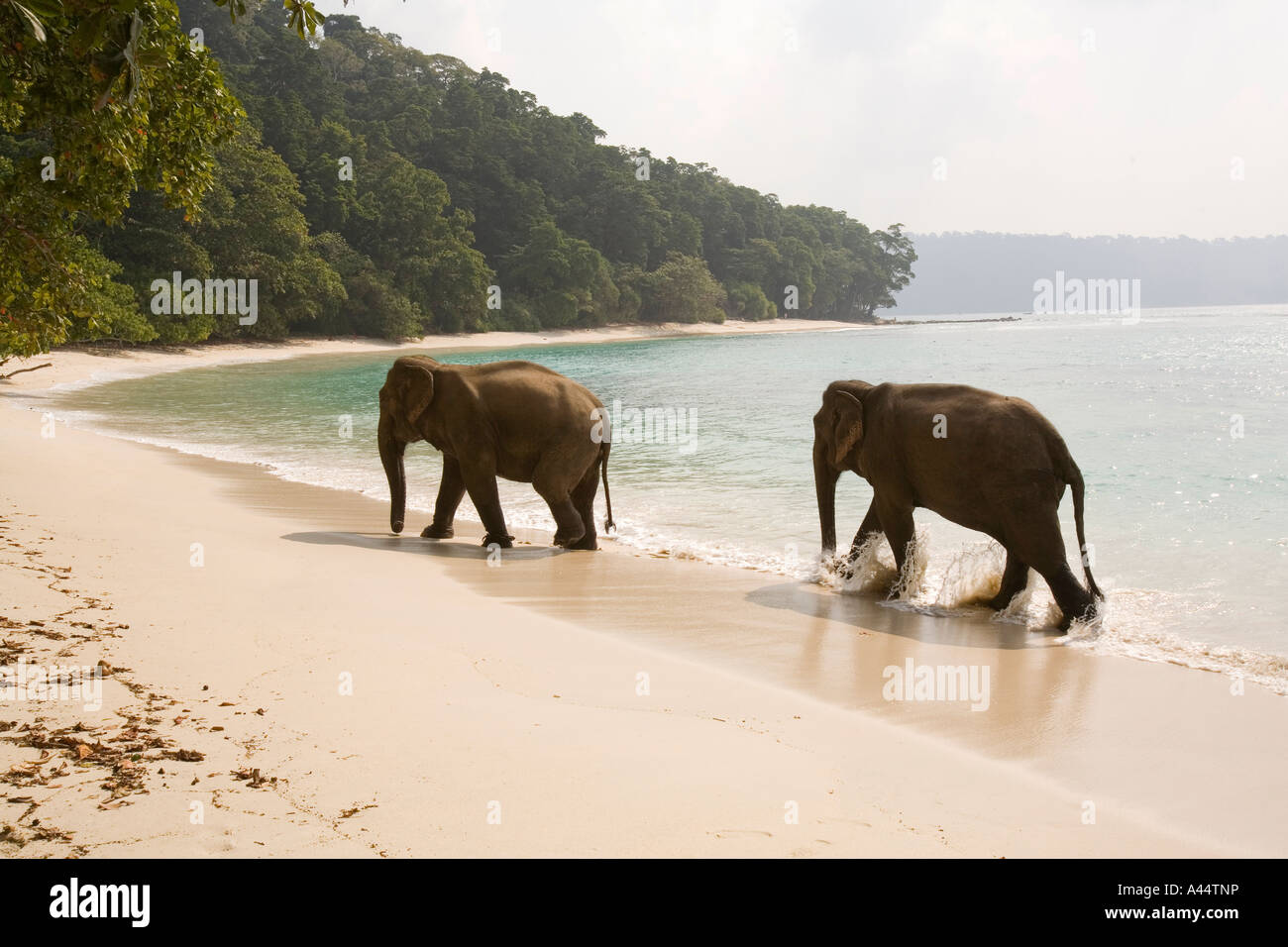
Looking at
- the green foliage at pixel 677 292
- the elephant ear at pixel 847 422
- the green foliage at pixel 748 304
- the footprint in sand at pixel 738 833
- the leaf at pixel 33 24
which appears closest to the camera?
the leaf at pixel 33 24

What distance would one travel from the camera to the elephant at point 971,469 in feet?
24.9

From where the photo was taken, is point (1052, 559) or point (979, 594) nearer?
point (1052, 559)

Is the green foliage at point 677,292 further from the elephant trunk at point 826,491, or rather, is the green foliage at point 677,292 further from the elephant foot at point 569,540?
the elephant trunk at point 826,491

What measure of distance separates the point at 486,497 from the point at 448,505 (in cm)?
65

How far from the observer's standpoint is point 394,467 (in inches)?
408

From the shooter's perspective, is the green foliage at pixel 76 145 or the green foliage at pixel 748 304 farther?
the green foliage at pixel 748 304

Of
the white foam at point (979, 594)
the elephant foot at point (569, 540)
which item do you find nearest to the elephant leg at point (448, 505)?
the elephant foot at point (569, 540)

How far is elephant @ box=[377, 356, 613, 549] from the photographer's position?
9930 mm

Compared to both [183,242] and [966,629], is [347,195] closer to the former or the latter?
[183,242]

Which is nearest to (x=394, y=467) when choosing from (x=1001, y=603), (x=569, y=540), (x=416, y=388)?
(x=416, y=388)

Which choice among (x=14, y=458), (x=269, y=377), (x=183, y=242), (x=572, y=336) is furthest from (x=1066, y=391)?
(x=572, y=336)

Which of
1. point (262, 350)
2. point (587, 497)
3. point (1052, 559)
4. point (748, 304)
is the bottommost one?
point (1052, 559)

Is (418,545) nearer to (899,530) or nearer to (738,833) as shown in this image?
(899,530)

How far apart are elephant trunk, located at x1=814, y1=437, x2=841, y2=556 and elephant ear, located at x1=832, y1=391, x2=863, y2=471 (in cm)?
42
